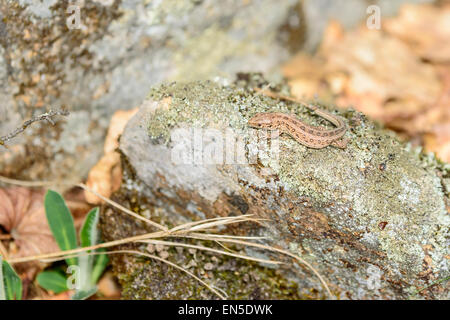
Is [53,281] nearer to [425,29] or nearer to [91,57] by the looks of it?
[91,57]

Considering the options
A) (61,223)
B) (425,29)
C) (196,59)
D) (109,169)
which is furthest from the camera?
(425,29)

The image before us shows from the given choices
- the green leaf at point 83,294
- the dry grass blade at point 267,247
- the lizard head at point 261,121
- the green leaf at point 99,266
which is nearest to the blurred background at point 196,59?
the green leaf at point 99,266

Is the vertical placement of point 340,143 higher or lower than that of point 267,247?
higher

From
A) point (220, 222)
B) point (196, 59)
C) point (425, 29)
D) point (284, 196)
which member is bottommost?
point (220, 222)

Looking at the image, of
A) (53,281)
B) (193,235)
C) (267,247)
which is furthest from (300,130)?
(53,281)

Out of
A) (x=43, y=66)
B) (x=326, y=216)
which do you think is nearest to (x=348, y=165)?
(x=326, y=216)

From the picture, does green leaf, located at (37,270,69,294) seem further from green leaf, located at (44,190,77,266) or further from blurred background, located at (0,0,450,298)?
blurred background, located at (0,0,450,298)

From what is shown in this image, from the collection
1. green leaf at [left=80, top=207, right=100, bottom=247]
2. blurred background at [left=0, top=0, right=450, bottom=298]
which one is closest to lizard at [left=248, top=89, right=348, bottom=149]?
blurred background at [left=0, top=0, right=450, bottom=298]
